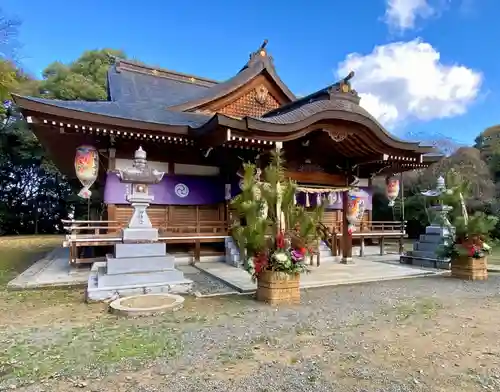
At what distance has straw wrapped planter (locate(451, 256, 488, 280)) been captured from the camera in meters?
6.67

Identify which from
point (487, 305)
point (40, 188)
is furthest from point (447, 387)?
point (40, 188)

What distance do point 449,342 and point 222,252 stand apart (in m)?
6.46

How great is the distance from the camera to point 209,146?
324 inches

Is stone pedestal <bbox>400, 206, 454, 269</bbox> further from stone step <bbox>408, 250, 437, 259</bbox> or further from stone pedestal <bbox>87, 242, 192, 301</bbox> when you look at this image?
stone pedestal <bbox>87, 242, 192, 301</bbox>

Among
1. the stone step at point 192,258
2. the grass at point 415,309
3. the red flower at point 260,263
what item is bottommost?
the grass at point 415,309

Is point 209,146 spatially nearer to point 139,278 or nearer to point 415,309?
point 139,278

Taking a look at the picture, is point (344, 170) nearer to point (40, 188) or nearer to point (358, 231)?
point (358, 231)

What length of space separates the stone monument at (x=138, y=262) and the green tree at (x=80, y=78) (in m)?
14.5

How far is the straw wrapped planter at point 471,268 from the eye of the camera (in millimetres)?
6668

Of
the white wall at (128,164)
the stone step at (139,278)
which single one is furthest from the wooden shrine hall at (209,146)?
the stone step at (139,278)

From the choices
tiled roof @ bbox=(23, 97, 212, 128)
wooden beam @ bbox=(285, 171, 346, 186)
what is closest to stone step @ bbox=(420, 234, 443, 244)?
wooden beam @ bbox=(285, 171, 346, 186)

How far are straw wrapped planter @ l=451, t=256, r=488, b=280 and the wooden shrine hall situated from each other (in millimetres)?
2636

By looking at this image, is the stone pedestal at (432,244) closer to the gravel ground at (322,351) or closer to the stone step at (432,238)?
the stone step at (432,238)

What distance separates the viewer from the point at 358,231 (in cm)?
1095
